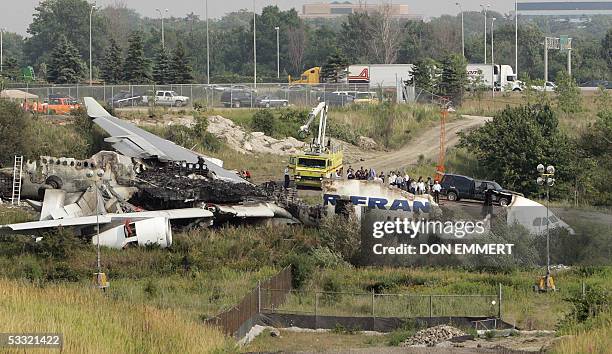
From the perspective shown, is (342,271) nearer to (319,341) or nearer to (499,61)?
(319,341)

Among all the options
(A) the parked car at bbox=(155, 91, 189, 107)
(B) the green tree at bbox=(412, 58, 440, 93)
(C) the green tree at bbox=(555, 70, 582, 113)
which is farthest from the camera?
(B) the green tree at bbox=(412, 58, 440, 93)

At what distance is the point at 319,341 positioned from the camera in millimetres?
36156

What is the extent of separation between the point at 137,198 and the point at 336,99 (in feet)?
147

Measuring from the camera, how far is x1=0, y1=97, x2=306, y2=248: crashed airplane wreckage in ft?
158

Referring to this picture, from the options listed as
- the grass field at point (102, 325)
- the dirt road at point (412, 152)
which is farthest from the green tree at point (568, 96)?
the grass field at point (102, 325)

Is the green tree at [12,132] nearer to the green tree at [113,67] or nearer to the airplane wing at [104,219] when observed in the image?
the airplane wing at [104,219]

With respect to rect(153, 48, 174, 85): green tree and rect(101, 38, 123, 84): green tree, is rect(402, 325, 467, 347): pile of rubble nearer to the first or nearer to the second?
rect(153, 48, 174, 85): green tree

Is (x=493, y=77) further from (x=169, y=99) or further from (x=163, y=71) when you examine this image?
(x=169, y=99)

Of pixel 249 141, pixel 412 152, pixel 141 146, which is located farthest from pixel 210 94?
pixel 141 146

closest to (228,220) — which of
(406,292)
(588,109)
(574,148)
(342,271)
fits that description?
(342,271)

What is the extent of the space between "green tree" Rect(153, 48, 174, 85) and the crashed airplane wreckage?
53781 mm

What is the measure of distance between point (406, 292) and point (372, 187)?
39.9 ft

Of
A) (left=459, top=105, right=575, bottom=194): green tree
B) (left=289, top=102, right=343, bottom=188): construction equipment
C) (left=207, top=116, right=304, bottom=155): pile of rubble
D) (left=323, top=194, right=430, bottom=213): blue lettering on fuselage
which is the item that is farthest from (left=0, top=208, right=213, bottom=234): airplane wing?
(left=207, top=116, right=304, bottom=155): pile of rubble

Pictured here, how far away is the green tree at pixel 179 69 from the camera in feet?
364
